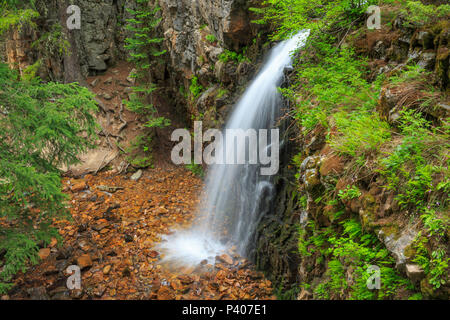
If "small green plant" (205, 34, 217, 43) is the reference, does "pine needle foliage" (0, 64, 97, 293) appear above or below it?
below


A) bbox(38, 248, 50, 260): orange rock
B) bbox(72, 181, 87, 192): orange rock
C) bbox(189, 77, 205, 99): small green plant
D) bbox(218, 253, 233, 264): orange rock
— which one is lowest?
bbox(218, 253, 233, 264): orange rock

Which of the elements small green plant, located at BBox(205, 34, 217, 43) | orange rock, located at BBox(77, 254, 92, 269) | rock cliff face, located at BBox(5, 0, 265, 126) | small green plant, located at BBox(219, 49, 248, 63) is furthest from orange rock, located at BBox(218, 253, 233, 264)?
small green plant, located at BBox(205, 34, 217, 43)

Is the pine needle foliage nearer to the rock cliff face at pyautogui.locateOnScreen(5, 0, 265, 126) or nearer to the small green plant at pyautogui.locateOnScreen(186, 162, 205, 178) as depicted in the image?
the rock cliff face at pyautogui.locateOnScreen(5, 0, 265, 126)

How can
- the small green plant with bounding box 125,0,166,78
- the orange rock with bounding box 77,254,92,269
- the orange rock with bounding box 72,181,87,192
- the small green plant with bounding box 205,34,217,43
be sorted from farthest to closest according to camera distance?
the small green plant with bounding box 125,0,166,78, the small green plant with bounding box 205,34,217,43, the orange rock with bounding box 72,181,87,192, the orange rock with bounding box 77,254,92,269

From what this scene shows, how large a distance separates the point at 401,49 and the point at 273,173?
10.1 feet

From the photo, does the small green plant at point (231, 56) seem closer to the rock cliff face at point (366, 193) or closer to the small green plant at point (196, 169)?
the small green plant at point (196, 169)

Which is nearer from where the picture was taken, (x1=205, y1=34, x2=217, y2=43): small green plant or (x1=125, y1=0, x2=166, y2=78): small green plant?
(x1=205, y1=34, x2=217, y2=43): small green plant

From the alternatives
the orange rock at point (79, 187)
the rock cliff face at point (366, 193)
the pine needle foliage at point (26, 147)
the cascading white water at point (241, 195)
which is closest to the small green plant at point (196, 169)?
the cascading white water at point (241, 195)

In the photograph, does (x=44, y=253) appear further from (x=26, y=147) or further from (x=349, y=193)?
(x=349, y=193)

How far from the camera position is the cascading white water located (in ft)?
19.1

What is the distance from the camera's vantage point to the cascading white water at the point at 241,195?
229 inches

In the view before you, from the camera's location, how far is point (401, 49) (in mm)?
3887

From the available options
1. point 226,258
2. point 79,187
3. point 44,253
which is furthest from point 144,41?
point 226,258
